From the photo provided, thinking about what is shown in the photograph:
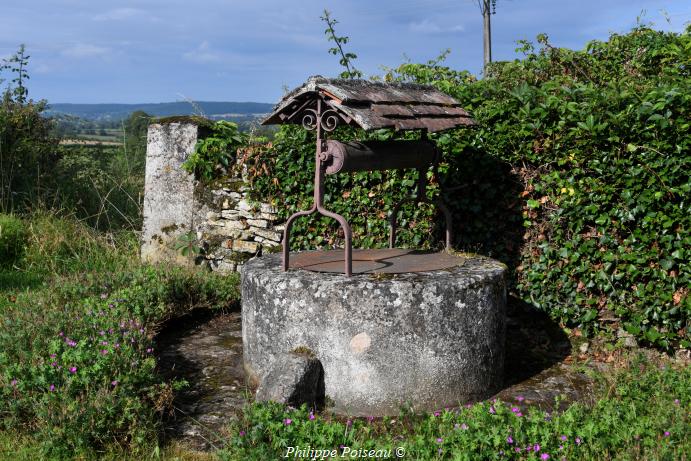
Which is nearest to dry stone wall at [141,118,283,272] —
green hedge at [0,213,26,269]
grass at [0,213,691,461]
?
green hedge at [0,213,26,269]

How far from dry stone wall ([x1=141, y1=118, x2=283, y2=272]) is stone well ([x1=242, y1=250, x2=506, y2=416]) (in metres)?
3.03

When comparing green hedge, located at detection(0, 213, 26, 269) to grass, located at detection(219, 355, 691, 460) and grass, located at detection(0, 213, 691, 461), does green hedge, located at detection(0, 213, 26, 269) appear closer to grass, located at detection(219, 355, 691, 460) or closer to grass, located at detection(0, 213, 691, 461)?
grass, located at detection(0, 213, 691, 461)

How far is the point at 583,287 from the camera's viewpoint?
6156mm

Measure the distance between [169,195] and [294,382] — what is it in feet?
15.2

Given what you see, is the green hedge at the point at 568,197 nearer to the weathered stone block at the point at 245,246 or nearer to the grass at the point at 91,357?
Answer: the weathered stone block at the point at 245,246

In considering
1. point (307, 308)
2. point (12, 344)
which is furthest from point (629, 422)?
point (12, 344)

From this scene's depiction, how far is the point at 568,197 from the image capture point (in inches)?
240

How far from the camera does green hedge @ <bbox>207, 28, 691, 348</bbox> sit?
5.64m

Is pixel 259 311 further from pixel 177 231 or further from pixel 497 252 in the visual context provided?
pixel 177 231

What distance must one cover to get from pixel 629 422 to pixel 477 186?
298 centimetres

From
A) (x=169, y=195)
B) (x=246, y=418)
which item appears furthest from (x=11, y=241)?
(x=246, y=418)

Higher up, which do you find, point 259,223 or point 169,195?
point 169,195

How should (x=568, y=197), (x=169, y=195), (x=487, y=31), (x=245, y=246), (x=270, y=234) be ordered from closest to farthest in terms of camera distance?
(x=568, y=197)
(x=270, y=234)
(x=245, y=246)
(x=169, y=195)
(x=487, y=31)

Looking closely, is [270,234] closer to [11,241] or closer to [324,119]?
[324,119]
